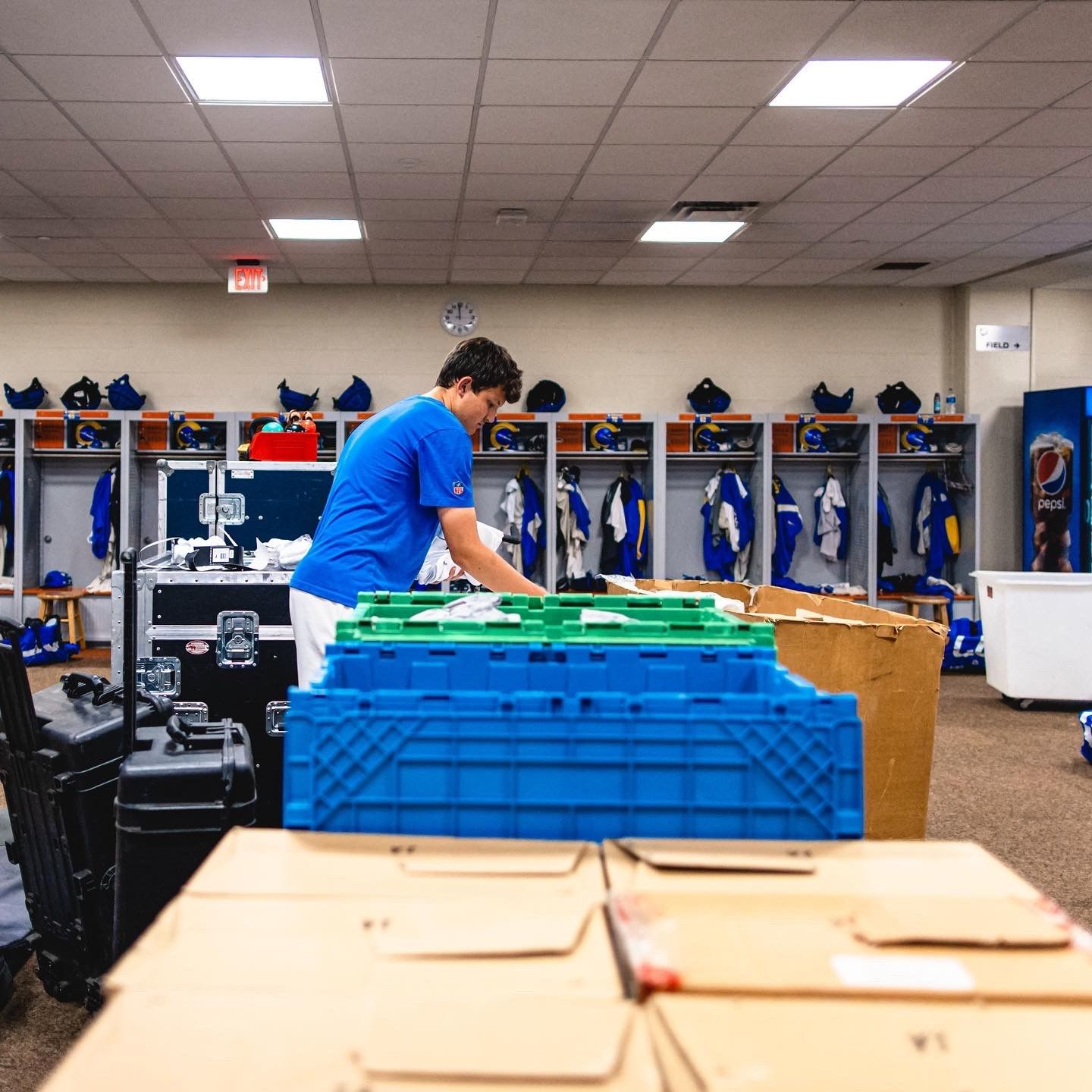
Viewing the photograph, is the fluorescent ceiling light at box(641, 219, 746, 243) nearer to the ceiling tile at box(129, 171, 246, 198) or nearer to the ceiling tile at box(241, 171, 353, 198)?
the ceiling tile at box(241, 171, 353, 198)

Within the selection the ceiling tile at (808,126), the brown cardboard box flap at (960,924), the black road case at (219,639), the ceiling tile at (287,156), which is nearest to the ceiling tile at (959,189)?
the ceiling tile at (808,126)

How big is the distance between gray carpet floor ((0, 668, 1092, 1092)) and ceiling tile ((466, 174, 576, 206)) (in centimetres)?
368

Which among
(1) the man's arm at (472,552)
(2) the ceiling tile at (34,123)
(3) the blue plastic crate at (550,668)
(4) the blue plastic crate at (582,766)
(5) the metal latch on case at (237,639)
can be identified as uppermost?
(2) the ceiling tile at (34,123)

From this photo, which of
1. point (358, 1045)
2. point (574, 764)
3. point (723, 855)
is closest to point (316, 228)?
point (574, 764)

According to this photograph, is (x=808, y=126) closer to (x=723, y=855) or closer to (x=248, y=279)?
(x=248, y=279)

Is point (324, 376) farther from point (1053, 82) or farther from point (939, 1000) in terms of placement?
point (939, 1000)

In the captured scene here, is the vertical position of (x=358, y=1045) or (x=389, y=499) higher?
(x=389, y=499)

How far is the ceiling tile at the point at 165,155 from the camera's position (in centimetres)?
498

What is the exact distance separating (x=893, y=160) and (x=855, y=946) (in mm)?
5187

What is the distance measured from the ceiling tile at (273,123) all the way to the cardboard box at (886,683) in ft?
11.1

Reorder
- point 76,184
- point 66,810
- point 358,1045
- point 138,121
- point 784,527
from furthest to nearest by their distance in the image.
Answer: point 784,527, point 76,184, point 138,121, point 66,810, point 358,1045

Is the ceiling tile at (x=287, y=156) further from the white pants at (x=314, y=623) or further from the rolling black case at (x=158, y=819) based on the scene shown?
the rolling black case at (x=158, y=819)

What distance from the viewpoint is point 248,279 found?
730cm

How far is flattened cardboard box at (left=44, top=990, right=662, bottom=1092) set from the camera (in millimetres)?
680
